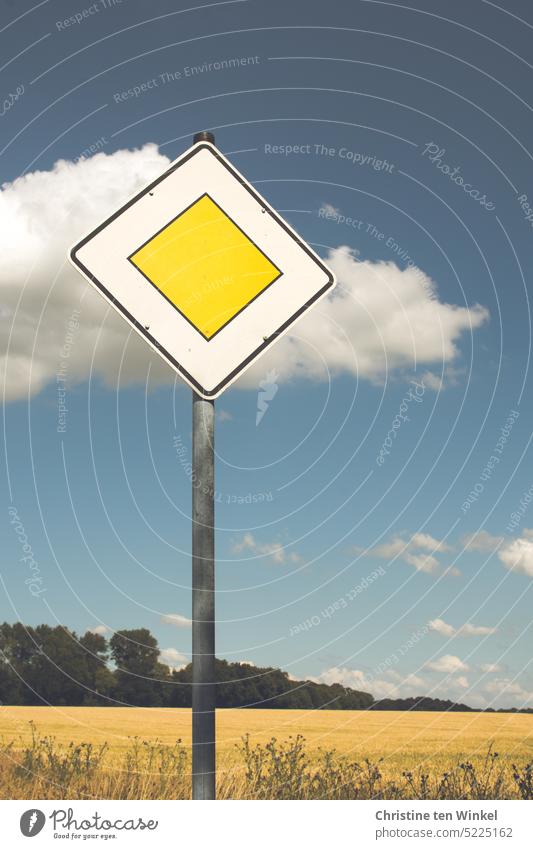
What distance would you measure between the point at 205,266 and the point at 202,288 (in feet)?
0.36

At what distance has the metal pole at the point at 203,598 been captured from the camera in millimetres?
3812

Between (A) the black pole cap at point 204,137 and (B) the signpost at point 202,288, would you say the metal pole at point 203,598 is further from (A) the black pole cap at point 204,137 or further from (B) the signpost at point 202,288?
(A) the black pole cap at point 204,137

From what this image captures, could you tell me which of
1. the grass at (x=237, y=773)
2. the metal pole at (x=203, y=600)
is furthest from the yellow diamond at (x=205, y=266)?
the grass at (x=237, y=773)

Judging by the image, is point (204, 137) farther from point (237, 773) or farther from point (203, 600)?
point (237, 773)

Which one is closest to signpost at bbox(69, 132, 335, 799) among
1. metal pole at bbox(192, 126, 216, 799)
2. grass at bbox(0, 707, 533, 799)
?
metal pole at bbox(192, 126, 216, 799)

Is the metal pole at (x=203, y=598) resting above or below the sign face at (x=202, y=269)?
below

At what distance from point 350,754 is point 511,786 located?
212cm

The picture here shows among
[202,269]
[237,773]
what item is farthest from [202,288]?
[237,773]

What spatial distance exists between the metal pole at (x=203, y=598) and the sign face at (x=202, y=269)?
0.23 m

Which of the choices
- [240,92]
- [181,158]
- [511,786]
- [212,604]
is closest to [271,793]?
[511,786]

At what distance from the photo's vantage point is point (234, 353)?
3916 millimetres

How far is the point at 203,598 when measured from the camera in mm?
3840
